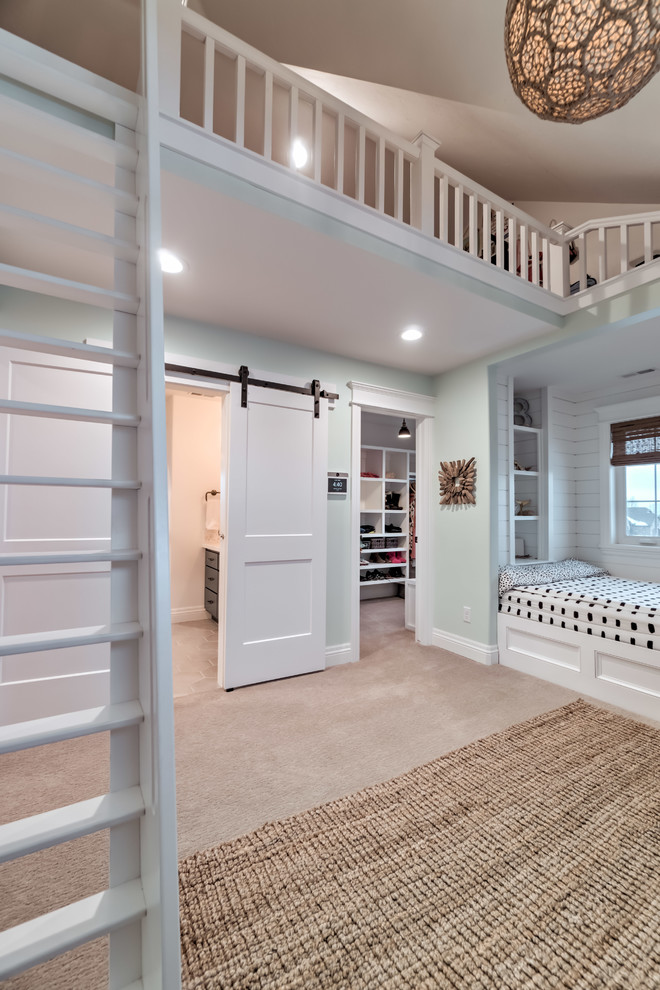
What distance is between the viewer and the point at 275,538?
3111mm

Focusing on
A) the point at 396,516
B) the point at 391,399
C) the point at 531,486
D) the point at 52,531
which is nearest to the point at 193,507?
the point at 52,531

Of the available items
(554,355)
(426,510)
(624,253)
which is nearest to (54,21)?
(624,253)

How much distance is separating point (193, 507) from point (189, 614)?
1.14 m

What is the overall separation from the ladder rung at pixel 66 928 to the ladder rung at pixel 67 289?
1.50 metres

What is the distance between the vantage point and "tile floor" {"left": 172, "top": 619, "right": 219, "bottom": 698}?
9.73 ft

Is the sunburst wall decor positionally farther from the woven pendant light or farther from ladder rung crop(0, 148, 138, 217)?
ladder rung crop(0, 148, 138, 217)

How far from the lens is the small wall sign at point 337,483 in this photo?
3.44m

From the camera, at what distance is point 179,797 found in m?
1.81

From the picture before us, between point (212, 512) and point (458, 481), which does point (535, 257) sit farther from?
point (212, 512)

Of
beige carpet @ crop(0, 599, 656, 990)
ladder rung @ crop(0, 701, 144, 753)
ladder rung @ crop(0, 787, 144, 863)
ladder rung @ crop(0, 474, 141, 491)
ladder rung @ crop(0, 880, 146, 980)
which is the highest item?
ladder rung @ crop(0, 474, 141, 491)

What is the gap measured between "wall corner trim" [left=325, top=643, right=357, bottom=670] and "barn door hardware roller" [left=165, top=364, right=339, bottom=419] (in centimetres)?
179

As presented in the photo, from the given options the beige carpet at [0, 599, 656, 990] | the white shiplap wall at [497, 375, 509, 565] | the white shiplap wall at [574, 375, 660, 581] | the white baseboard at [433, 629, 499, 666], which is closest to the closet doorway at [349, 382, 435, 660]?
the white baseboard at [433, 629, 499, 666]

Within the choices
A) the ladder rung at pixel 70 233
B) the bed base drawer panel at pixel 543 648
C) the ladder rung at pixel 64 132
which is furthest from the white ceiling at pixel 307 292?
the bed base drawer panel at pixel 543 648

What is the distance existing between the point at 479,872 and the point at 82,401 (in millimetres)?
2850
